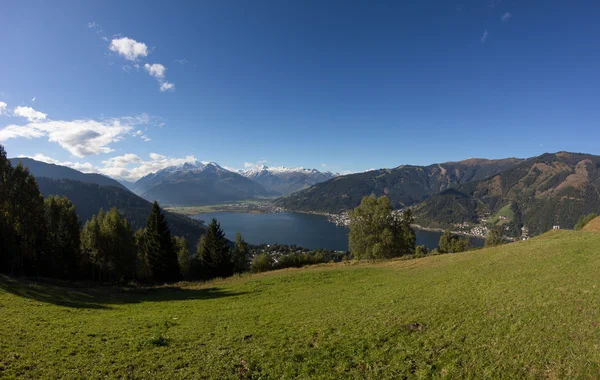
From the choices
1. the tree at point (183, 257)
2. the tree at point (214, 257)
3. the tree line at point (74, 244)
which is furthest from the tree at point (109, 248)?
the tree at point (183, 257)

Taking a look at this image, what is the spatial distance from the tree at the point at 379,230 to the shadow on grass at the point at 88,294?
30880 mm

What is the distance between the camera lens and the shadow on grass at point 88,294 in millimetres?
21352

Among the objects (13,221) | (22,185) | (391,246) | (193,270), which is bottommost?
(193,270)

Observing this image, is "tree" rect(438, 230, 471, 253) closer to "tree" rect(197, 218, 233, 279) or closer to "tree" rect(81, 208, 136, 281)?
"tree" rect(197, 218, 233, 279)

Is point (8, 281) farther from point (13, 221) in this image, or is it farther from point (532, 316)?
point (532, 316)

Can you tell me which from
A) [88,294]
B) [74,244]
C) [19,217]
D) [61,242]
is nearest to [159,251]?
Result: [74,244]

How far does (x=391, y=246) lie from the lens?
5150cm

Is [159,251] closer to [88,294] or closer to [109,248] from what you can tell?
[109,248]

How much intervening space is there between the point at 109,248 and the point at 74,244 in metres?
5.25

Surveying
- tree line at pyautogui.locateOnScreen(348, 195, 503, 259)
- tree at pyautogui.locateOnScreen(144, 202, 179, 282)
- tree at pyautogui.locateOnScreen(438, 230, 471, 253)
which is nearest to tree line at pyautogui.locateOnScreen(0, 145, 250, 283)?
tree at pyautogui.locateOnScreen(144, 202, 179, 282)

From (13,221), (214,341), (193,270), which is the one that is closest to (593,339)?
(214,341)

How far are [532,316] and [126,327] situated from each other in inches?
843

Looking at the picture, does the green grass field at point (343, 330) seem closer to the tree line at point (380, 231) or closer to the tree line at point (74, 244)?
the tree line at point (74, 244)

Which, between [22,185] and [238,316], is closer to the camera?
[238,316]
